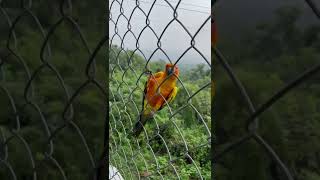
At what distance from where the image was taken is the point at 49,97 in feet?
3.03

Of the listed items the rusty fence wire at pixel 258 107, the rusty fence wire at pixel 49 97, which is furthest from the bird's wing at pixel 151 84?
A: the rusty fence wire at pixel 258 107

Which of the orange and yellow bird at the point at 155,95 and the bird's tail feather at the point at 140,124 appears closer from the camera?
the orange and yellow bird at the point at 155,95

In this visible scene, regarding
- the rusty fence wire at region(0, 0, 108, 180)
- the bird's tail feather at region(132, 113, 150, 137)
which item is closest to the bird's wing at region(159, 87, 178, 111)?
the bird's tail feather at region(132, 113, 150, 137)

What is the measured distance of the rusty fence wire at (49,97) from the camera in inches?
28.6

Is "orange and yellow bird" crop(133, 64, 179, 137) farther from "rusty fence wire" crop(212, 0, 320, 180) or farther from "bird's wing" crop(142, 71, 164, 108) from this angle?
"rusty fence wire" crop(212, 0, 320, 180)

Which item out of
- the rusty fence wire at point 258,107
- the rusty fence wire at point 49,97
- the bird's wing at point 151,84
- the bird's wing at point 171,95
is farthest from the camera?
the bird's wing at point 171,95

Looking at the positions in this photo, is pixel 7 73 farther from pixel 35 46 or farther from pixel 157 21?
pixel 157 21

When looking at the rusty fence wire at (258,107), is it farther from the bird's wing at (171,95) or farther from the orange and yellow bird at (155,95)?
the bird's wing at (171,95)

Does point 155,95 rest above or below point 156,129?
above

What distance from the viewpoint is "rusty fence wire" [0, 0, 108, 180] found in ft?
2.39

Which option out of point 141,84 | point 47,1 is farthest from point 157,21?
point 47,1

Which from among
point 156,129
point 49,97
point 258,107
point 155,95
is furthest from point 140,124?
point 258,107

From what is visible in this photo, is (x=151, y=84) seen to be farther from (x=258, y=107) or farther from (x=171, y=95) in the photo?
(x=258, y=107)

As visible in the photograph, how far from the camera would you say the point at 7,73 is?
1.06m
